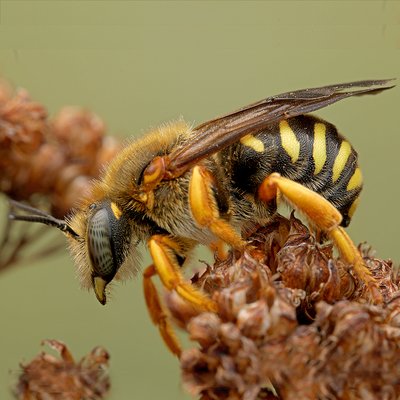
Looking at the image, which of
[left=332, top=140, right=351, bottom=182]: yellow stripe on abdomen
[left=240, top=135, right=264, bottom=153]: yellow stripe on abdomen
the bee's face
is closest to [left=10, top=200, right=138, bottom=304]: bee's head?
the bee's face

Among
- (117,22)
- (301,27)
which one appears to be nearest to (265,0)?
(301,27)

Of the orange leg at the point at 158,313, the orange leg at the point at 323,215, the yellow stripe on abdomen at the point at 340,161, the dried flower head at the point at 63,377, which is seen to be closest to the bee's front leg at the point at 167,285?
the orange leg at the point at 158,313

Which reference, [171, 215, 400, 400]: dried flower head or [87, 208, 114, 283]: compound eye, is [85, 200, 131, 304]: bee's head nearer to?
[87, 208, 114, 283]: compound eye

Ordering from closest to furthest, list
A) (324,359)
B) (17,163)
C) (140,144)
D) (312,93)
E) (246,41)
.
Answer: (324,359) < (312,93) < (140,144) < (17,163) < (246,41)

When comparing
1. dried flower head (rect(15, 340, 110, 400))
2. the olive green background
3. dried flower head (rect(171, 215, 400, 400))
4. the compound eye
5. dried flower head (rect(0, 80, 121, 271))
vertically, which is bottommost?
dried flower head (rect(171, 215, 400, 400))

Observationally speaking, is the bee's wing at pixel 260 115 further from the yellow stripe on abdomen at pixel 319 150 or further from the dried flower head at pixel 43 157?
the dried flower head at pixel 43 157

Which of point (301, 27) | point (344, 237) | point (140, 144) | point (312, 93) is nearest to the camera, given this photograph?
point (344, 237)

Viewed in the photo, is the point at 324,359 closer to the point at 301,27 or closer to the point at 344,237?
the point at 344,237
